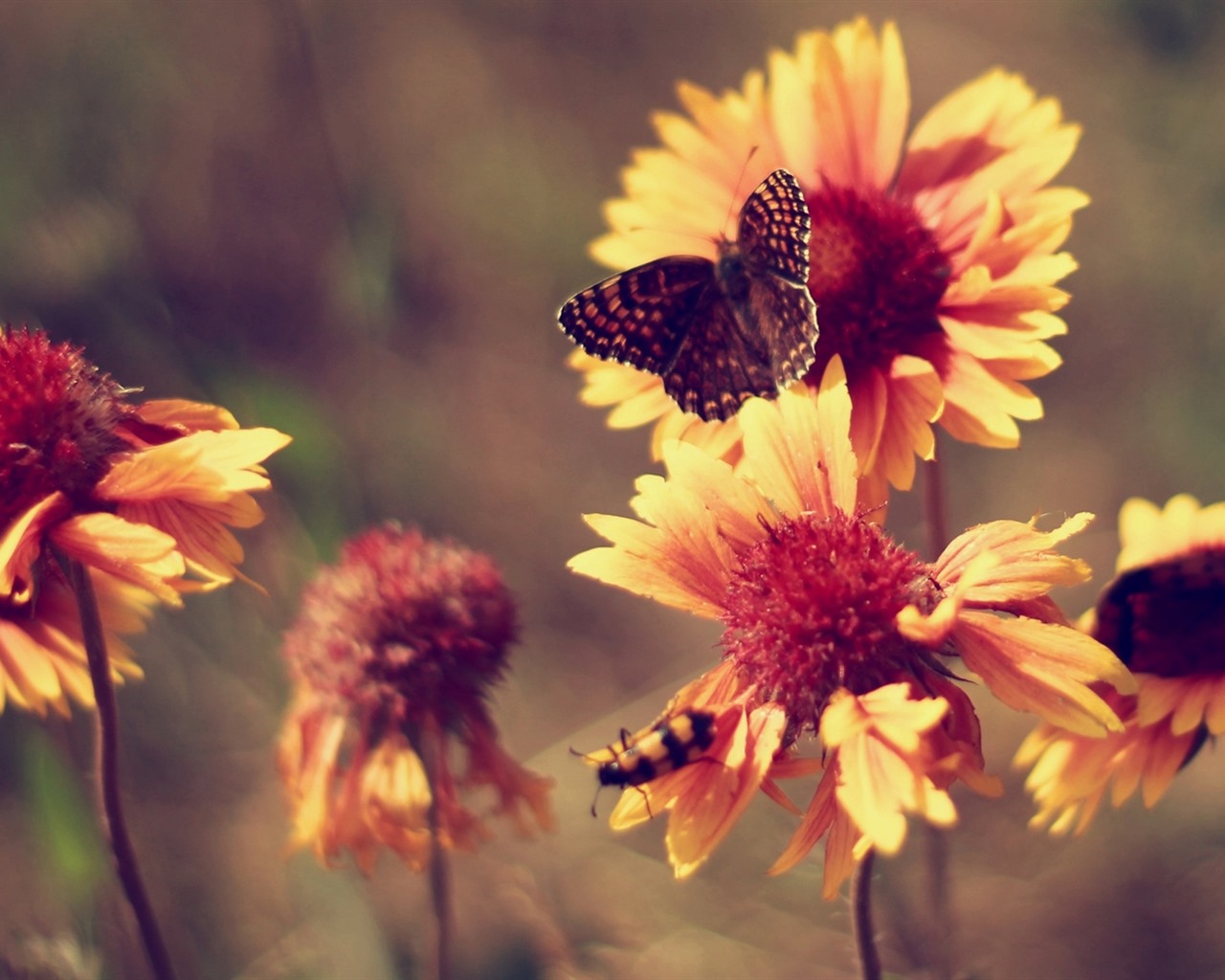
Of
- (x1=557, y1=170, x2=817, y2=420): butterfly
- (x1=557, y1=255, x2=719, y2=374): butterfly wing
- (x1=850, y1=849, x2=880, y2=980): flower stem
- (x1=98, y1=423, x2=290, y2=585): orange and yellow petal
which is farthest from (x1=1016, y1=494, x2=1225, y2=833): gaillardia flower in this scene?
(x1=98, y1=423, x2=290, y2=585): orange and yellow petal

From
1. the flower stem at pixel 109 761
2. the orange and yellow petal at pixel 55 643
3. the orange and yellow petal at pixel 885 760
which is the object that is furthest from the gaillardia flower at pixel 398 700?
the orange and yellow petal at pixel 885 760

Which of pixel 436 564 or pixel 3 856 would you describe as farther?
pixel 3 856

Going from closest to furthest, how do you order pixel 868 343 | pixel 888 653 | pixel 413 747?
pixel 888 653, pixel 868 343, pixel 413 747

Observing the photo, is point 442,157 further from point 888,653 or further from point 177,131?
point 888,653

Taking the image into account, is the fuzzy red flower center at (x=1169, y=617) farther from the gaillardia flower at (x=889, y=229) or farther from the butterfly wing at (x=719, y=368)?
the butterfly wing at (x=719, y=368)

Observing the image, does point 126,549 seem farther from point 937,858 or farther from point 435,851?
point 937,858

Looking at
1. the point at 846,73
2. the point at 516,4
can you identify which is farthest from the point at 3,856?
the point at 516,4

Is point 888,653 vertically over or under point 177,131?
under
